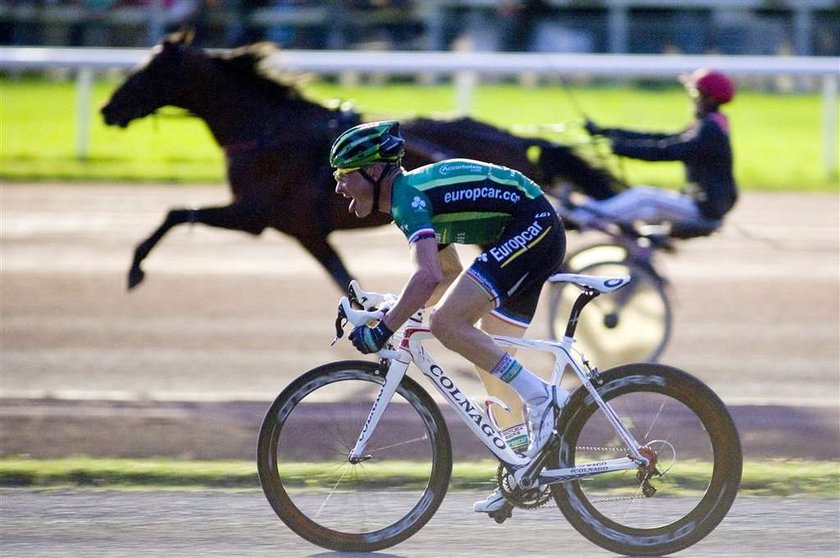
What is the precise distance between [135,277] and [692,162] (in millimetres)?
3443

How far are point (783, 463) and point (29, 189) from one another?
10796 millimetres

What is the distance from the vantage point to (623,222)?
9344mm

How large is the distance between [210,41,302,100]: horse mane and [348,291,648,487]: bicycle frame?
4.73 m

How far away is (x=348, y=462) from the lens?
5.49 metres

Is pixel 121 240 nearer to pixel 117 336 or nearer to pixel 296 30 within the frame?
pixel 117 336

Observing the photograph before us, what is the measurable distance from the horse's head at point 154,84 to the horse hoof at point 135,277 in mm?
1212

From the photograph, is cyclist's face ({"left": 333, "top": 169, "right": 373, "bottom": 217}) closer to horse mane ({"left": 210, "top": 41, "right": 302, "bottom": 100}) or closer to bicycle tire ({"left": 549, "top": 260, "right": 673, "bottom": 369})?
bicycle tire ({"left": 549, "top": 260, "right": 673, "bottom": 369})

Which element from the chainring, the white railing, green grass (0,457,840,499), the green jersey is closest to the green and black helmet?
the green jersey

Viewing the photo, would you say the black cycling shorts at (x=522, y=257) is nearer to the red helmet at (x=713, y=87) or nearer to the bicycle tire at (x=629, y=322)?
the bicycle tire at (x=629, y=322)

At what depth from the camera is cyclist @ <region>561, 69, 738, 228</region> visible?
9.05 m

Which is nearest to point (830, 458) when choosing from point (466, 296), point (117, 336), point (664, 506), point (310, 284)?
point (664, 506)

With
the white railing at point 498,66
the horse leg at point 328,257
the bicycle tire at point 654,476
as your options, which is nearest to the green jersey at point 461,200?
the bicycle tire at point 654,476

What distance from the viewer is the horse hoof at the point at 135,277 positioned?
9.34m

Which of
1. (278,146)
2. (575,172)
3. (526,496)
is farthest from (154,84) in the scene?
(526,496)
